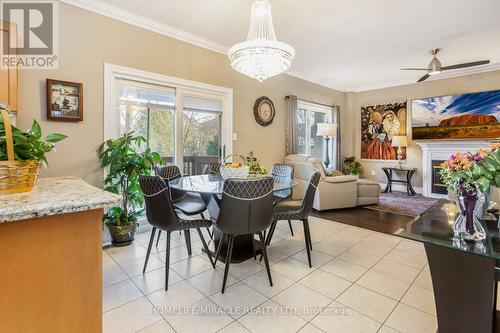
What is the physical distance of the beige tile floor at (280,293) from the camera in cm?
172

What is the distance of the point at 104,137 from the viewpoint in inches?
120

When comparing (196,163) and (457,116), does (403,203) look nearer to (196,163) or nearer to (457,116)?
(457,116)

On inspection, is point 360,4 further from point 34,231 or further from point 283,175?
point 34,231

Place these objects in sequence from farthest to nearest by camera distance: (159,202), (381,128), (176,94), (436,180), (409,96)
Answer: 1. (381,128)
2. (409,96)
3. (436,180)
4. (176,94)
5. (159,202)

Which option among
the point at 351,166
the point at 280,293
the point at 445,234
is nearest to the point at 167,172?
the point at 280,293

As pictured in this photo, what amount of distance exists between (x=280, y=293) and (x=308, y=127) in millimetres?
4794

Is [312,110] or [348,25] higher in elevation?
[348,25]

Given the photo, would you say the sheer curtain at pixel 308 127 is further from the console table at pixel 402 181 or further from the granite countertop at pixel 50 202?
the granite countertop at pixel 50 202

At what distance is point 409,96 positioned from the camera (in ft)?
20.3

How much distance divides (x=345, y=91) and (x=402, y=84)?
1.37 metres

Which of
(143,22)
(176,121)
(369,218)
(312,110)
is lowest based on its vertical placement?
(369,218)

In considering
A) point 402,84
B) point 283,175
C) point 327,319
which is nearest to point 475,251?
point 327,319

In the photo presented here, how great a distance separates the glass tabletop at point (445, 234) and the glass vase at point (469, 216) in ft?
0.14

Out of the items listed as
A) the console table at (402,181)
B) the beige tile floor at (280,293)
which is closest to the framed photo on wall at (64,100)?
the beige tile floor at (280,293)
